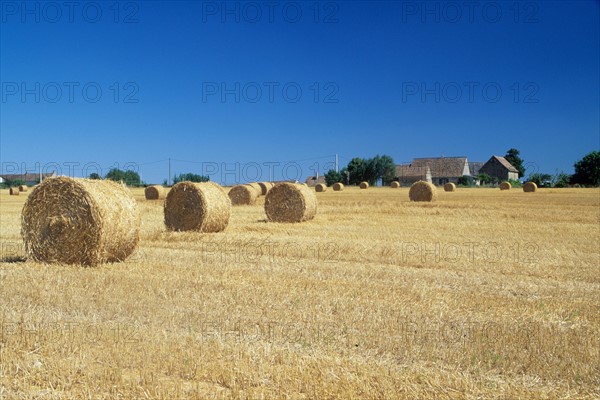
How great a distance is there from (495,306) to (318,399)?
4.39 metres

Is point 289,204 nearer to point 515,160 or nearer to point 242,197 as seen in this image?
point 242,197

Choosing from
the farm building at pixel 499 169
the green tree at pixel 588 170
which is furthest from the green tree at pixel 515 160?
the green tree at pixel 588 170

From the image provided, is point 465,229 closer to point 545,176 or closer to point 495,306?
point 495,306

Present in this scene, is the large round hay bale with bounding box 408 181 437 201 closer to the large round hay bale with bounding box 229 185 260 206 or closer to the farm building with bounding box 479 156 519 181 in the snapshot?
the large round hay bale with bounding box 229 185 260 206

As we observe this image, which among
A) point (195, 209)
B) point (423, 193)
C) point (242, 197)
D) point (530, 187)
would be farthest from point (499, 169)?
point (195, 209)

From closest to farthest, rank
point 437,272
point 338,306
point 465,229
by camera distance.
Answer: point 338,306 < point 437,272 < point 465,229

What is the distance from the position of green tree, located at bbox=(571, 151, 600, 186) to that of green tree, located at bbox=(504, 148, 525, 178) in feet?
89.3

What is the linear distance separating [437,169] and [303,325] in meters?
90.6

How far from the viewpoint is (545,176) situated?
68.8 meters

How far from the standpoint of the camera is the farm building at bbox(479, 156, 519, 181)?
94.9 m

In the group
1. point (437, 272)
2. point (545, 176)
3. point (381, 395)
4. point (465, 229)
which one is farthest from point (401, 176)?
point (381, 395)

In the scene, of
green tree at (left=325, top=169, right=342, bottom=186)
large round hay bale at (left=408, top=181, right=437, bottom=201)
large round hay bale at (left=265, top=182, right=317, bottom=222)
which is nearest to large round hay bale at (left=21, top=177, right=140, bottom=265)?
large round hay bale at (left=265, top=182, right=317, bottom=222)

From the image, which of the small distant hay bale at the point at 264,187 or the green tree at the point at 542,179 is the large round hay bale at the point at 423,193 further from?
the green tree at the point at 542,179

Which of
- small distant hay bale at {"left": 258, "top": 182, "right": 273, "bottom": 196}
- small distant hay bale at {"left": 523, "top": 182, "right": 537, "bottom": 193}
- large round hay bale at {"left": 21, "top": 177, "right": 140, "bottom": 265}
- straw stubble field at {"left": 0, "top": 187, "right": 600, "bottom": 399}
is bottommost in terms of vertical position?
straw stubble field at {"left": 0, "top": 187, "right": 600, "bottom": 399}
